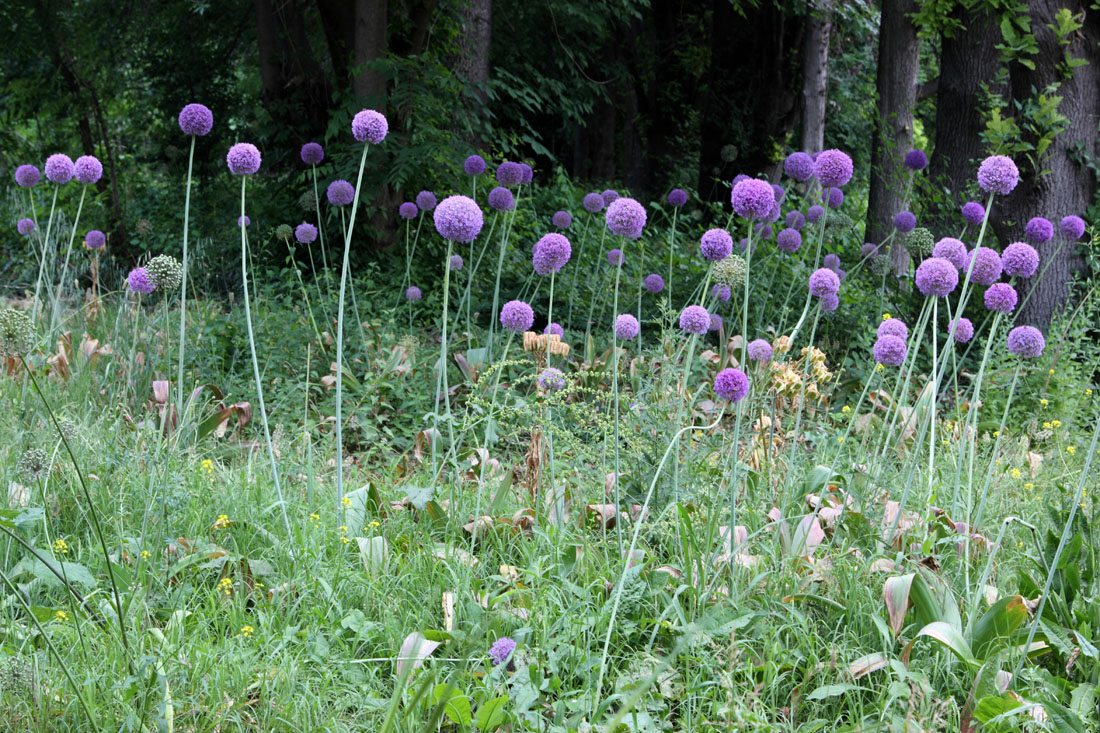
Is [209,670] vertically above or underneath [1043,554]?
underneath

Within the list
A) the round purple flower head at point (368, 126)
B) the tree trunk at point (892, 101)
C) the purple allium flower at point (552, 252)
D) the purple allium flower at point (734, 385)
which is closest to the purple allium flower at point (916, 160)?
the tree trunk at point (892, 101)

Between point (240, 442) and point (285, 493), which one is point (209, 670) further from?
point (240, 442)

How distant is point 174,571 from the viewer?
2264 mm

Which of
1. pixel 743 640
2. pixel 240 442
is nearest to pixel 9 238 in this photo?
pixel 240 442

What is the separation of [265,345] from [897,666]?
3.46 metres

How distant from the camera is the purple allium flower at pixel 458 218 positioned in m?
2.54

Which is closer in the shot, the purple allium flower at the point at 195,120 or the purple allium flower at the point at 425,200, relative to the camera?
the purple allium flower at the point at 195,120

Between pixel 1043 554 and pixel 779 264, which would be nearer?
pixel 1043 554

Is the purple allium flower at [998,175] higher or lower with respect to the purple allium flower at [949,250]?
higher

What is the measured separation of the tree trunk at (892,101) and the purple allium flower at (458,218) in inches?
204

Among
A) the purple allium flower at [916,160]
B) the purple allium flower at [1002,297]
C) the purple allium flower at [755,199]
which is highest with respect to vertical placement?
the purple allium flower at [916,160]

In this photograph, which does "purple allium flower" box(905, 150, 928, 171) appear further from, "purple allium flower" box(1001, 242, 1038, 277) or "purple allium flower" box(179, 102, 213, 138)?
"purple allium flower" box(179, 102, 213, 138)

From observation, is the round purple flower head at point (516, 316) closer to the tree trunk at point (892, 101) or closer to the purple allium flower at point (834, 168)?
the purple allium flower at point (834, 168)

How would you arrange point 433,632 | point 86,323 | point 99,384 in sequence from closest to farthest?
point 433,632
point 99,384
point 86,323
